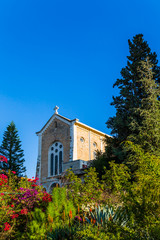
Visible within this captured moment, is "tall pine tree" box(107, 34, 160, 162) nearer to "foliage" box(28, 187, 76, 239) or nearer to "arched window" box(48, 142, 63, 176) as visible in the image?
"foliage" box(28, 187, 76, 239)

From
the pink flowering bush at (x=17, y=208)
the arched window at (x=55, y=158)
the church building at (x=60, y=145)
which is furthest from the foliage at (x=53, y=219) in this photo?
the arched window at (x=55, y=158)

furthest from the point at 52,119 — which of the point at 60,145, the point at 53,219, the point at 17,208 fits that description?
the point at 53,219

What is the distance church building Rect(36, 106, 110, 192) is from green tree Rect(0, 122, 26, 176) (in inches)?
146

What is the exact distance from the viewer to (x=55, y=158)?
91.6ft

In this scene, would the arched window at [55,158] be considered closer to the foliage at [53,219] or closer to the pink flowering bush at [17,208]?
the pink flowering bush at [17,208]

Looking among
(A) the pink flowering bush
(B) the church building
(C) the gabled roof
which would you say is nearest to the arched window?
(B) the church building

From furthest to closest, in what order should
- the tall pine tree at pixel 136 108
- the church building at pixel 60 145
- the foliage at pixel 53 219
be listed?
the church building at pixel 60 145 → the tall pine tree at pixel 136 108 → the foliage at pixel 53 219

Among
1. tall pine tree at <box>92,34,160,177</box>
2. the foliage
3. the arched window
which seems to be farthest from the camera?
the arched window

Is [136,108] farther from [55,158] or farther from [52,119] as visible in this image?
[52,119]

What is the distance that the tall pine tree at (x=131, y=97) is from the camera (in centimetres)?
1647

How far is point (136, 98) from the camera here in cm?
1734

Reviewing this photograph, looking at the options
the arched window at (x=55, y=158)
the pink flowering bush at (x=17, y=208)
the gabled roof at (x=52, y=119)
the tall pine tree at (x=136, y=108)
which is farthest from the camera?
the gabled roof at (x=52, y=119)

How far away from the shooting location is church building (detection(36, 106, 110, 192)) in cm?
2628

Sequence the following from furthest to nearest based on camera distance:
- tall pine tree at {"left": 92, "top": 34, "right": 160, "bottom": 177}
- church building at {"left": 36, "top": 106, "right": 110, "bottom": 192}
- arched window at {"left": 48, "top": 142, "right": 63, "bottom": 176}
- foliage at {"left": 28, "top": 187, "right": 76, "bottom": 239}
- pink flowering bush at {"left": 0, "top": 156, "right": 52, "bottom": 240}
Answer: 1. arched window at {"left": 48, "top": 142, "right": 63, "bottom": 176}
2. church building at {"left": 36, "top": 106, "right": 110, "bottom": 192}
3. tall pine tree at {"left": 92, "top": 34, "right": 160, "bottom": 177}
4. pink flowering bush at {"left": 0, "top": 156, "right": 52, "bottom": 240}
5. foliage at {"left": 28, "top": 187, "right": 76, "bottom": 239}
